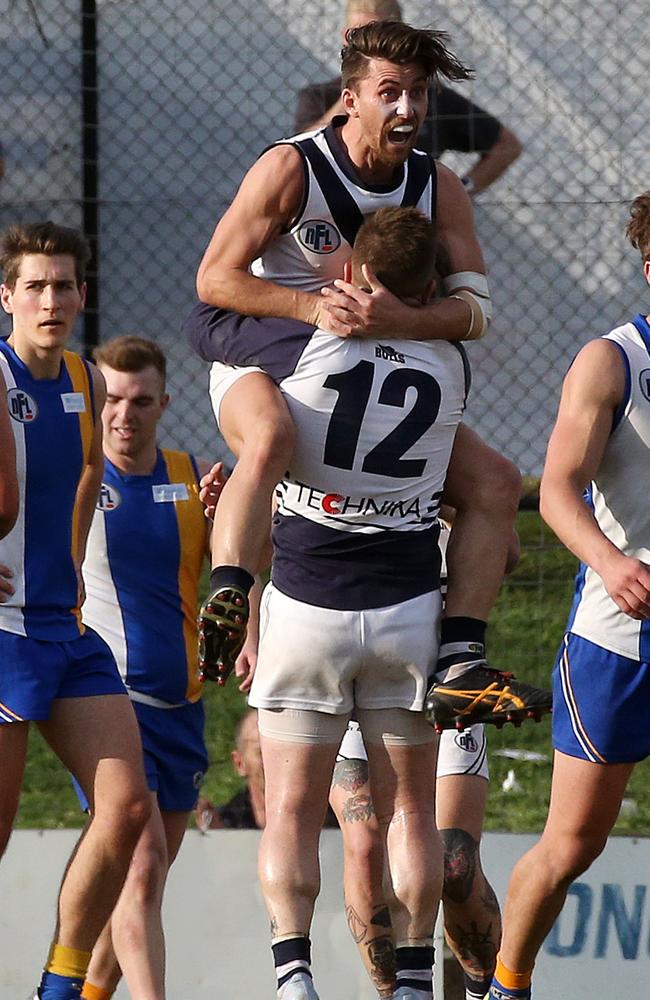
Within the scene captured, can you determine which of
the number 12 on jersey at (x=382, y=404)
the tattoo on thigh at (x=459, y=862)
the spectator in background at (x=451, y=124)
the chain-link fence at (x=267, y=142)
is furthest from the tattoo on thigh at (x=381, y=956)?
the spectator in background at (x=451, y=124)

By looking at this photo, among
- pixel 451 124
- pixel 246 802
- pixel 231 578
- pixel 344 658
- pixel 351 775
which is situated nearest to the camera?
pixel 231 578

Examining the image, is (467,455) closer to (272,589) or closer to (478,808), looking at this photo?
(272,589)

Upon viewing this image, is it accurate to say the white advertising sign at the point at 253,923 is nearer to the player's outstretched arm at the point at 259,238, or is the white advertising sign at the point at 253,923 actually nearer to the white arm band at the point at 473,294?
the white arm band at the point at 473,294

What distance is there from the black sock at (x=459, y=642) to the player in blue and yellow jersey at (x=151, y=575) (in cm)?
164

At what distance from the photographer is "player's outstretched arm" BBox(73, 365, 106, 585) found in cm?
528

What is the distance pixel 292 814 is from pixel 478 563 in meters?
0.77

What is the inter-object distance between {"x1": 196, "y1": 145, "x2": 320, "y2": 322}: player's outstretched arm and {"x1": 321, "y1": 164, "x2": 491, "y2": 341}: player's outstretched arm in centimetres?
9

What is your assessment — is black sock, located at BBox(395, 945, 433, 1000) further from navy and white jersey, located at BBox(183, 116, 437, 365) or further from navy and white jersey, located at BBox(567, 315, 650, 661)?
navy and white jersey, located at BBox(183, 116, 437, 365)

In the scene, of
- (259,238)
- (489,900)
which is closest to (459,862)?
(489,900)

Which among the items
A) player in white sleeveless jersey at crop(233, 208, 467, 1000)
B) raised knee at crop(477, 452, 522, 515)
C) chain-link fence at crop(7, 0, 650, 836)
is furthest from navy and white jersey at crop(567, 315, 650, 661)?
chain-link fence at crop(7, 0, 650, 836)

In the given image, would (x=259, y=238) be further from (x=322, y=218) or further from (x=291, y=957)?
(x=291, y=957)

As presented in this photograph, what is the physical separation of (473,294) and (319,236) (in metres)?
0.42

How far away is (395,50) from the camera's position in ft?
14.5

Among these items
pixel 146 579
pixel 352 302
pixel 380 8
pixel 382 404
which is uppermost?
pixel 380 8
